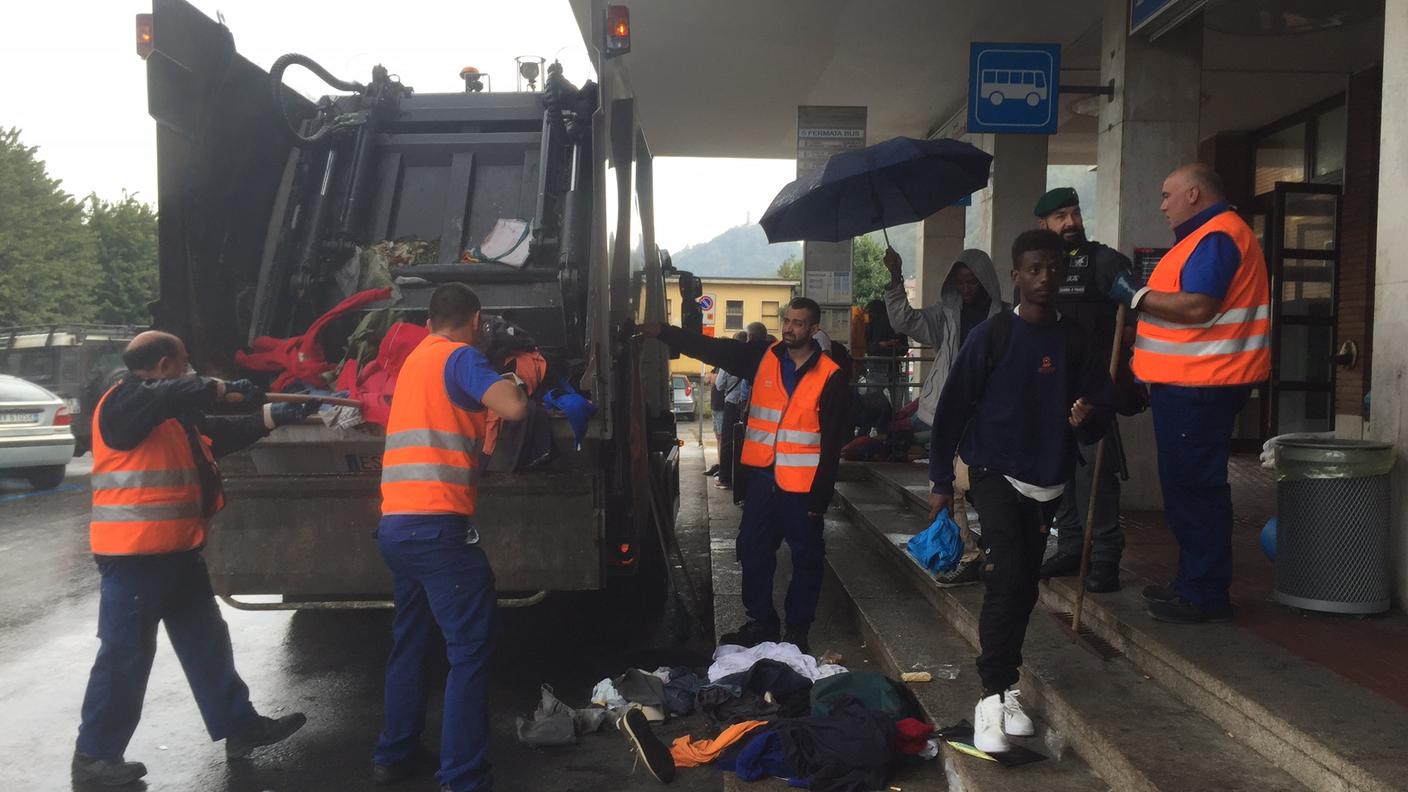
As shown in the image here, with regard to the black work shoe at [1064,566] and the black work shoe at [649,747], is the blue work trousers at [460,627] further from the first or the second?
the black work shoe at [1064,566]

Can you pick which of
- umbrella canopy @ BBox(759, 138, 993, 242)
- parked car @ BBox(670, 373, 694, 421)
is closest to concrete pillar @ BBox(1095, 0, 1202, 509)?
umbrella canopy @ BBox(759, 138, 993, 242)

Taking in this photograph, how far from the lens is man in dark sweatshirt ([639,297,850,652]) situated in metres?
4.91

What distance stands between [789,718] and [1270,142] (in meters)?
11.1

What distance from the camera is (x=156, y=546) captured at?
3.92m

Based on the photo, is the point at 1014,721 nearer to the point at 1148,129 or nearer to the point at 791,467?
the point at 791,467

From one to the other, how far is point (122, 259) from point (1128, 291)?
160 ft

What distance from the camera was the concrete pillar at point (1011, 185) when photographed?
36.2 feet

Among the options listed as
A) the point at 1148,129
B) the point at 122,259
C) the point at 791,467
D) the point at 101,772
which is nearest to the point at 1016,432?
the point at 791,467

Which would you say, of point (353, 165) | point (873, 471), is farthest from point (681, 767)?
point (873, 471)

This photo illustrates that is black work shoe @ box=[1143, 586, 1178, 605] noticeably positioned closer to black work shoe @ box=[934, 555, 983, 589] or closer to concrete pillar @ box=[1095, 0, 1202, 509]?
black work shoe @ box=[934, 555, 983, 589]

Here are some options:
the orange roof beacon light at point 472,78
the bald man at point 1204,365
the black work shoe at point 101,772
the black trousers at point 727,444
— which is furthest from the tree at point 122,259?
the bald man at point 1204,365

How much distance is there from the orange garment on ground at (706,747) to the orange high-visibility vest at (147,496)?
2.03 m

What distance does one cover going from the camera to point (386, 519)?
144 inches

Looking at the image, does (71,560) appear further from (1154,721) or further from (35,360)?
(35,360)
